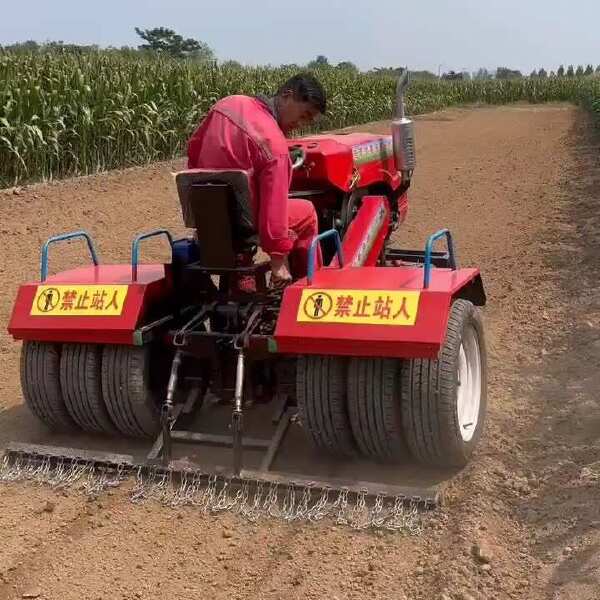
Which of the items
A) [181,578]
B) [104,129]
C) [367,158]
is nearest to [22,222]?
[104,129]

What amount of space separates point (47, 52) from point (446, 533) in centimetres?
1143

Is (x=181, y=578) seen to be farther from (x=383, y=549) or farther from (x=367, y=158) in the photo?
(x=367, y=158)

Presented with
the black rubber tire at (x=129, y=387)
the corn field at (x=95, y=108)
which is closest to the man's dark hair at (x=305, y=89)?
the black rubber tire at (x=129, y=387)

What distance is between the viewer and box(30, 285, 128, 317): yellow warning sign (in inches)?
142

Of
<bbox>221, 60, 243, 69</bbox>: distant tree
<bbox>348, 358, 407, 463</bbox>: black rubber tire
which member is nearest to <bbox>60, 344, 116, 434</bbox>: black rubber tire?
<bbox>348, 358, 407, 463</bbox>: black rubber tire

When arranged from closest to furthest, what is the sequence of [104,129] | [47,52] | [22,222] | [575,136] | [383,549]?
[383,549] → [22,222] → [104,129] → [47,52] → [575,136]

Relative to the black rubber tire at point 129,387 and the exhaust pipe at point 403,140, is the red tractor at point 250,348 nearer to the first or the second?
the black rubber tire at point 129,387

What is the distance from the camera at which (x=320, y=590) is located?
9.20 feet

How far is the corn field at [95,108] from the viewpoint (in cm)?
980

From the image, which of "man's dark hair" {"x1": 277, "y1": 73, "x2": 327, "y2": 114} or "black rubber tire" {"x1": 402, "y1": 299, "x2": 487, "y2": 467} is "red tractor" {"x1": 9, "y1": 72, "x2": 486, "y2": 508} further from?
"man's dark hair" {"x1": 277, "y1": 73, "x2": 327, "y2": 114}

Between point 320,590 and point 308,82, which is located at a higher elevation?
point 308,82

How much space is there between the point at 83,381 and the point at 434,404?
1597mm

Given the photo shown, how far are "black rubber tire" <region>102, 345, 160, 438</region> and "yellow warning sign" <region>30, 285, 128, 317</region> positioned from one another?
0.20m

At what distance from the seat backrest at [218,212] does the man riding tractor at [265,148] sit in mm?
55
